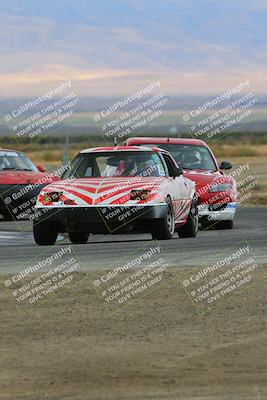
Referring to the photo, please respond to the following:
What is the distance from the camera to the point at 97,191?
17.7 meters

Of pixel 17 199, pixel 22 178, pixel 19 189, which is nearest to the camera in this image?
pixel 17 199

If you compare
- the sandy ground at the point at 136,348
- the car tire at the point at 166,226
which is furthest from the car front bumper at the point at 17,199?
the sandy ground at the point at 136,348

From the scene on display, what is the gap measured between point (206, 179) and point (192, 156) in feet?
4.03

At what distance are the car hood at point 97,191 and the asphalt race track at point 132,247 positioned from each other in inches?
25.1

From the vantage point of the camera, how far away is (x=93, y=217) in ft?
57.5

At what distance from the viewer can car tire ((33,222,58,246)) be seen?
58.2 feet

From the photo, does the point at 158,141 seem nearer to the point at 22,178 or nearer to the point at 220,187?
the point at 220,187

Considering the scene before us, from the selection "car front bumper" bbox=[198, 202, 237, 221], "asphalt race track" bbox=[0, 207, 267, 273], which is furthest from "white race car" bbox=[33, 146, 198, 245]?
"car front bumper" bbox=[198, 202, 237, 221]

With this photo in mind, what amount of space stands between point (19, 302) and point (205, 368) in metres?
3.39

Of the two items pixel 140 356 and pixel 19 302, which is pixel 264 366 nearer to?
pixel 140 356

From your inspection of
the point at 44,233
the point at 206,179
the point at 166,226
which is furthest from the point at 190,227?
the point at 44,233

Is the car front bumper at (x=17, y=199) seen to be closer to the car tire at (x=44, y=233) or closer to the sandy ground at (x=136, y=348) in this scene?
the car tire at (x=44, y=233)

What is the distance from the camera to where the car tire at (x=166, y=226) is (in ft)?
58.8

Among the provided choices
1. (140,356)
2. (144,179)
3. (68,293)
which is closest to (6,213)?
(144,179)
